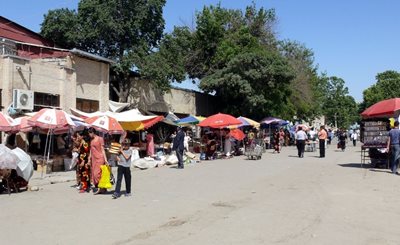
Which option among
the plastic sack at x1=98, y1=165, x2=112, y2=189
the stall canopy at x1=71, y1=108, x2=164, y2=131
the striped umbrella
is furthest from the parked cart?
the plastic sack at x1=98, y1=165, x2=112, y2=189

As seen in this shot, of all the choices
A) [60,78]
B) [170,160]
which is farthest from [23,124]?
[170,160]

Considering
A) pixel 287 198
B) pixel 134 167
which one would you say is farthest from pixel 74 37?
pixel 287 198

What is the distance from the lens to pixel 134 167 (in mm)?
21297

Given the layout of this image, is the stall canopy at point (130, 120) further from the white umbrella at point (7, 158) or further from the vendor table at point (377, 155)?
the vendor table at point (377, 155)

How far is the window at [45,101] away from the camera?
72.2 ft

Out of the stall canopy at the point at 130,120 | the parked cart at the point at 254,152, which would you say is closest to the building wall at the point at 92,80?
the stall canopy at the point at 130,120

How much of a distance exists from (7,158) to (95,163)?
7.44 ft

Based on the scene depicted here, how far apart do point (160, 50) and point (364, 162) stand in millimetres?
15366

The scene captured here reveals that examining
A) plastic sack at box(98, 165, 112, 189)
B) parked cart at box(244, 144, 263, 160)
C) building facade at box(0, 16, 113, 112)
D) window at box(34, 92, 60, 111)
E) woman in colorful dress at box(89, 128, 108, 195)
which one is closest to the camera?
plastic sack at box(98, 165, 112, 189)

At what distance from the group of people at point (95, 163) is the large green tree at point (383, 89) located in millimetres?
80906

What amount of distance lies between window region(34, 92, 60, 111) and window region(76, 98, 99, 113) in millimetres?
1956

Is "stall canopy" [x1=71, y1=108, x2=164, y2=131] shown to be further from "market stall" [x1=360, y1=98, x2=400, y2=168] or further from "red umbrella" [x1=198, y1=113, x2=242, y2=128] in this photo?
"market stall" [x1=360, y1=98, x2=400, y2=168]

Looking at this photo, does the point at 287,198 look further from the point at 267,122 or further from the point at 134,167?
the point at 267,122

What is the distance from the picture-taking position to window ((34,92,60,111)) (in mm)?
22000
